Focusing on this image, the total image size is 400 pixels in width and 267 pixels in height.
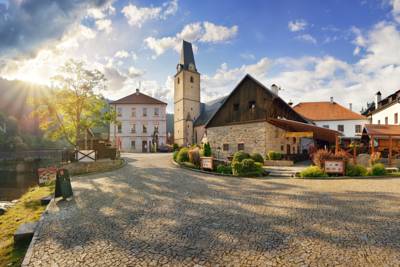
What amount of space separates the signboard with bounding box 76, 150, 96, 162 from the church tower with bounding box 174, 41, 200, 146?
30.6 meters

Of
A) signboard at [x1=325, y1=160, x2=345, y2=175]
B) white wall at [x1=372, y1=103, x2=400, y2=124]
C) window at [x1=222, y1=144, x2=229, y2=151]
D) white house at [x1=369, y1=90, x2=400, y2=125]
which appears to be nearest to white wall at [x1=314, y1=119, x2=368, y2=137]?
white wall at [x1=372, y1=103, x2=400, y2=124]

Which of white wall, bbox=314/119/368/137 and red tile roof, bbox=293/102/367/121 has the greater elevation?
red tile roof, bbox=293/102/367/121

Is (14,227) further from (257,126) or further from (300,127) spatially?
(300,127)


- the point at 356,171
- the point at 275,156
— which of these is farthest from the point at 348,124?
the point at 356,171

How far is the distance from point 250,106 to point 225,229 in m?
16.8

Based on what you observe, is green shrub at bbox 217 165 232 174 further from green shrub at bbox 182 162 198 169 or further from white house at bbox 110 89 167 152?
white house at bbox 110 89 167 152

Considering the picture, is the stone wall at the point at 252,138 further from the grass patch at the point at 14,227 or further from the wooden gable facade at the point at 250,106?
the grass patch at the point at 14,227

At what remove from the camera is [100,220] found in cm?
590

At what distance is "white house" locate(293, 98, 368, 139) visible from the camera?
3506 cm

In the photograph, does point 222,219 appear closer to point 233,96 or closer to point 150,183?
point 150,183

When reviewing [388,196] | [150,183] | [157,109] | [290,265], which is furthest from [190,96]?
[290,265]

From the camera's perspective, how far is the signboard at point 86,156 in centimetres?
1555

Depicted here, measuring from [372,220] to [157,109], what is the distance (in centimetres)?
4003

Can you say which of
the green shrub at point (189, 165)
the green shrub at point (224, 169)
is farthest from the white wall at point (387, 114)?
the green shrub at point (189, 165)
